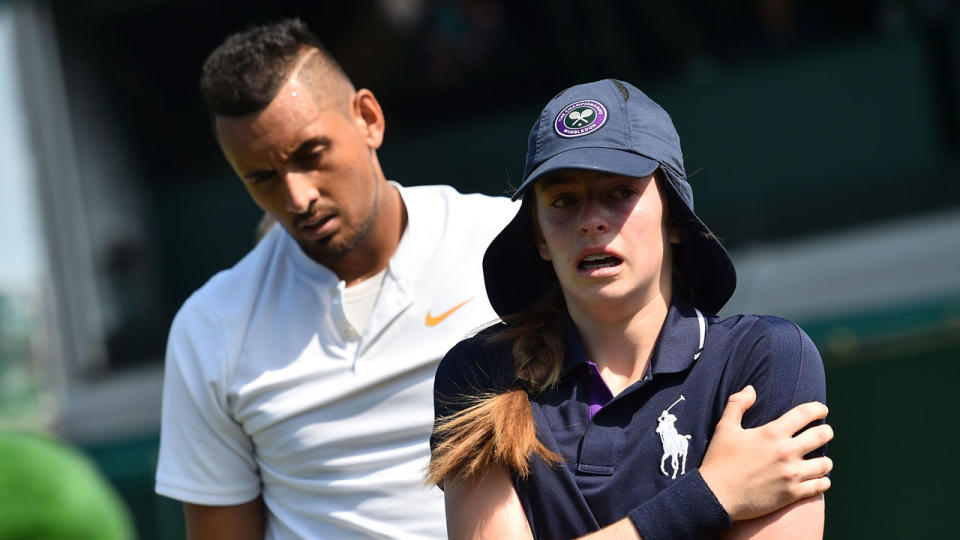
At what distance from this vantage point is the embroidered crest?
2.08m

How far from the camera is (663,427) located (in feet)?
6.90

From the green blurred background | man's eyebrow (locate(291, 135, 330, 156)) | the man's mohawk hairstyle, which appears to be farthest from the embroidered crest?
the green blurred background

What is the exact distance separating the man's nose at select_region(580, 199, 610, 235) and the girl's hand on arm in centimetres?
37

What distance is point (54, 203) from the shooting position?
8.04 meters

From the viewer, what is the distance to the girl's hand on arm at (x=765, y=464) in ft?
6.59

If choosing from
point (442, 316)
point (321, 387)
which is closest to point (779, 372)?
point (442, 316)

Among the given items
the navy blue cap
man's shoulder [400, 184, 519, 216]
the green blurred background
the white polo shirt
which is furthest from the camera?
the green blurred background

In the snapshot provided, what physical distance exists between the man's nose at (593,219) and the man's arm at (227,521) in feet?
4.14

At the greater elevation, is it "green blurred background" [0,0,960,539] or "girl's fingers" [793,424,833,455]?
"green blurred background" [0,0,960,539]

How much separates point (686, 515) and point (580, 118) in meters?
0.68

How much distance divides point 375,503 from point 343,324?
418mm

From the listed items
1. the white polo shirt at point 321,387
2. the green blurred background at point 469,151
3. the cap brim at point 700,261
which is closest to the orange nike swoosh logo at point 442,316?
the white polo shirt at point 321,387

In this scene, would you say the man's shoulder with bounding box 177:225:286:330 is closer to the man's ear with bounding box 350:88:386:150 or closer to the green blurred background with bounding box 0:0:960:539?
the man's ear with bounding box 350:88:386:150

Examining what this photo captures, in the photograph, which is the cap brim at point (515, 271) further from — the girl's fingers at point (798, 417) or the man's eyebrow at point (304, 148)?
the man's eyebrow at point (304, 148)
